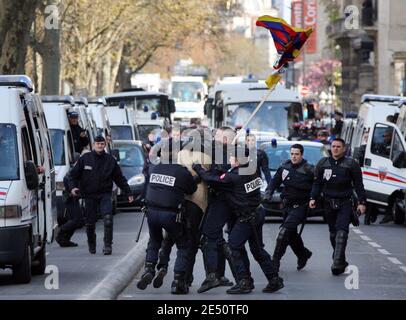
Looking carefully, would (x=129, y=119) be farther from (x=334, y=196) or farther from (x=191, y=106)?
(x=191, y=106)

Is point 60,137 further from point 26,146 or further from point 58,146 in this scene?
point 26,146

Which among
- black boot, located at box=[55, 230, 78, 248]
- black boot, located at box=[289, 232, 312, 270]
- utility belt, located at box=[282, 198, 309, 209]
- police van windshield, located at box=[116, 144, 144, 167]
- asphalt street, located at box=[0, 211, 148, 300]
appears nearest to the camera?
asphalt street, located at box=[0, 211, 148, 300]

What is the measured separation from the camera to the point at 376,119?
2994 cm

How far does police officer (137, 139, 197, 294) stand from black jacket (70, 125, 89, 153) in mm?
12668

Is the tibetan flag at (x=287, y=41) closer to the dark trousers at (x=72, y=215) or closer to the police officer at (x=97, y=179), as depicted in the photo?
the police officer at (x=97, y=179)

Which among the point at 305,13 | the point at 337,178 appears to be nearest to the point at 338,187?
the point at 337,178

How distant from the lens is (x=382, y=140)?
29453mm

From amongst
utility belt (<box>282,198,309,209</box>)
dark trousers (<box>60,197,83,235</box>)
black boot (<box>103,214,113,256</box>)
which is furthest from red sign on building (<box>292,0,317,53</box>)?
utility belt (<box>282,198,309,209</box>)

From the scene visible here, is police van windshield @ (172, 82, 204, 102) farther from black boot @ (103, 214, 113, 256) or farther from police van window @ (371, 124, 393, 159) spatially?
black boot @ (103, 214, 113, 256)

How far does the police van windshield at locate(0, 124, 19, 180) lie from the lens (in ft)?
54.4

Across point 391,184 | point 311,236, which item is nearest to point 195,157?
point 311,236

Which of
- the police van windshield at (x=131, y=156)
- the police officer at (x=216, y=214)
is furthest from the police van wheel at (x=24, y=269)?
the police van windshield at (x=131, y=156)
